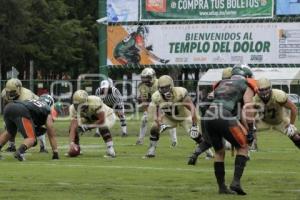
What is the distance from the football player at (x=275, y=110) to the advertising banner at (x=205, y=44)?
2201cm

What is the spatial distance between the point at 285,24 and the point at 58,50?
82.4ft

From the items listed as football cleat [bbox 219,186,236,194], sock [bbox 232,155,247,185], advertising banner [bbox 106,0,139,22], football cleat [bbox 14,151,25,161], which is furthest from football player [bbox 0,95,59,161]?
advertising banner [bbox 106,0,139,22]

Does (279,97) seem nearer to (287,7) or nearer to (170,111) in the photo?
(170,111)

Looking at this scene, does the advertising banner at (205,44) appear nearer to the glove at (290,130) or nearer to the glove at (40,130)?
the glove at (40,130)

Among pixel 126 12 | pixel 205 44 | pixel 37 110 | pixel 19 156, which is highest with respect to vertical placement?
pixel 126 12

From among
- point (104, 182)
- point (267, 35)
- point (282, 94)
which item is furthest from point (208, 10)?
point (104, 182)

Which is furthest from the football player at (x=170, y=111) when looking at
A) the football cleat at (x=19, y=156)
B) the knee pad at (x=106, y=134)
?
the football cleat at (x=19, y=156)

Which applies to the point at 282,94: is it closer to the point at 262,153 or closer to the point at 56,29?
the point at 262,153

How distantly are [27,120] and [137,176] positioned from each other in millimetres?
3775

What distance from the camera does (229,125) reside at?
11.9 meters

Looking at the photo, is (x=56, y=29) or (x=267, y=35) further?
(x=56, y=29)

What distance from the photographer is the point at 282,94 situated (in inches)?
637

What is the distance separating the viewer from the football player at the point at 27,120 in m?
17.2

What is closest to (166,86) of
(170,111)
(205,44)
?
(170,111)
